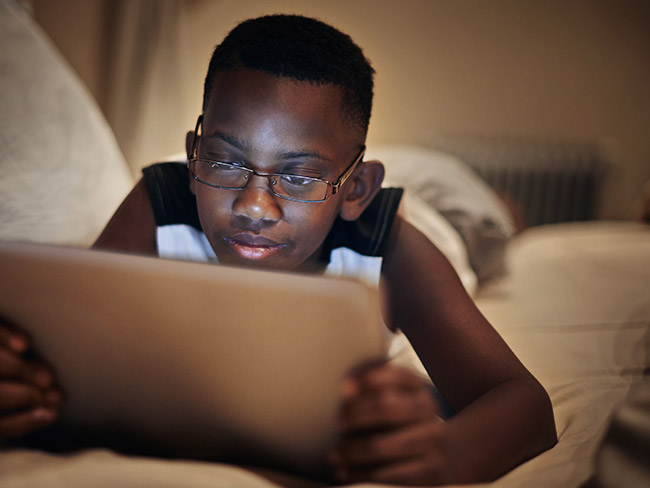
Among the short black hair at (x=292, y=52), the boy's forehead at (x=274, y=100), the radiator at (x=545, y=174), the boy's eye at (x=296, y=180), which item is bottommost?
the radiator at (x=545, y=174)

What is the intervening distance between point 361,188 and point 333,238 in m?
0.07

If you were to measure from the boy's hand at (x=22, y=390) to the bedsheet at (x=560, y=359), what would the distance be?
18mm

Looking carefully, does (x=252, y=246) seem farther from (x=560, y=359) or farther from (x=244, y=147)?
(x=560, y=359)

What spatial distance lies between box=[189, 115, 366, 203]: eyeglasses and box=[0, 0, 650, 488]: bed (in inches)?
5.1

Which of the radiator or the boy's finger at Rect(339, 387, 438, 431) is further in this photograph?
the radiator

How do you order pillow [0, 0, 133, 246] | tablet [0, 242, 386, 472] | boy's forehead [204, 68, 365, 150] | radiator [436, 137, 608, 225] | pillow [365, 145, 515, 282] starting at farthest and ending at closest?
radiator [436, 137, 608, 225] → pillow [365, 145, 515, 282] → pillow [0, 0, 133, 246] → boy's forehead [204, 68, 365, 150] → tablet [0, 242, 386, 472]

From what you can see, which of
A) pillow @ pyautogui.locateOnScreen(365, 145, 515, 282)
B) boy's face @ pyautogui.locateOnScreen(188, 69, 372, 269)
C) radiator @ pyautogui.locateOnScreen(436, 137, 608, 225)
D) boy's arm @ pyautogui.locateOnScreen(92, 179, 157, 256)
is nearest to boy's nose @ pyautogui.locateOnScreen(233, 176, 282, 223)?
boy's face @ pyautogui.locateOnScreen(188, 69, 372, 269)

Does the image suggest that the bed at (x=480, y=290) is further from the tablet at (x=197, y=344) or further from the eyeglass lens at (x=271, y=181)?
the eyeglass lens at (x=271, y=181)

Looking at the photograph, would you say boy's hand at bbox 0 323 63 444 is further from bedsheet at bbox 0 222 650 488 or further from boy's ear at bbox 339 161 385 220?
boy's ear at bbox 339 161 385 220

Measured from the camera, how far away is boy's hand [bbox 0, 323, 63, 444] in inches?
13.2

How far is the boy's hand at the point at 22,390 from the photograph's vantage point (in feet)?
1.10

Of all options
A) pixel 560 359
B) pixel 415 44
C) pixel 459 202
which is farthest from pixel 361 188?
pixel 459 202

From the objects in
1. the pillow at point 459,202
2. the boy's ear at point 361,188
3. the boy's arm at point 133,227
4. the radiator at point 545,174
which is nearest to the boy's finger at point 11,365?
the boy's arm at point 133,227

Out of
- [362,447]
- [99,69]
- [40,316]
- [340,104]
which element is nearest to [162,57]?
[99,69]
